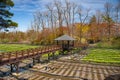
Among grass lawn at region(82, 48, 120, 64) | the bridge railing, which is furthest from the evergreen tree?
grass lawn at region(82, 48, 120, 64)

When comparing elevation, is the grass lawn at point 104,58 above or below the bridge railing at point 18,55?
below

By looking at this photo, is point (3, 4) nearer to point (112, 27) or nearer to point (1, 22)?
point (1, 22)

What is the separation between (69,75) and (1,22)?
11.2m

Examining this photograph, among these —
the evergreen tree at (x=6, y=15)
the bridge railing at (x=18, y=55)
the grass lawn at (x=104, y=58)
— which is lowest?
the grass lawn at (x=104, y=58)

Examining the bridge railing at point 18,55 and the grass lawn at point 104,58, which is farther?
the grass lawn at point 104,58

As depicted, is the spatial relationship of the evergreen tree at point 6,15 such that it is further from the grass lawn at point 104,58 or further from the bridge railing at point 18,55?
the grass lawn at point 104,58

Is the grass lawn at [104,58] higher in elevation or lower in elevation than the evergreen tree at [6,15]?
lower

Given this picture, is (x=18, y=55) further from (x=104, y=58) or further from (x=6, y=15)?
(x=104, y=58)

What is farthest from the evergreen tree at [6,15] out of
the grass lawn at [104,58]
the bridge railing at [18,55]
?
the grass lawn at [104,58]

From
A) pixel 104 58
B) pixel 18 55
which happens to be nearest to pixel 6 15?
pixel 18 55

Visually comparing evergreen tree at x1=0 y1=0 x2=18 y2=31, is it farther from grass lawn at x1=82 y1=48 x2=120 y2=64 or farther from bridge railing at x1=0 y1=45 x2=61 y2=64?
grass lawn at x1=82 y1=48 x2=120 y2=64

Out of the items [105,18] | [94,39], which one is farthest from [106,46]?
[105,18]

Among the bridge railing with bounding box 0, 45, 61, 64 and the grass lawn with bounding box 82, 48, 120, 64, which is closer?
the bridge railing with bounding box 0, 45, 61, 64

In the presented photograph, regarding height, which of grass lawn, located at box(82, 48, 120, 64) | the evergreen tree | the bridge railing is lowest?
grass lawn, located at box(82, 48, 120, 64)
